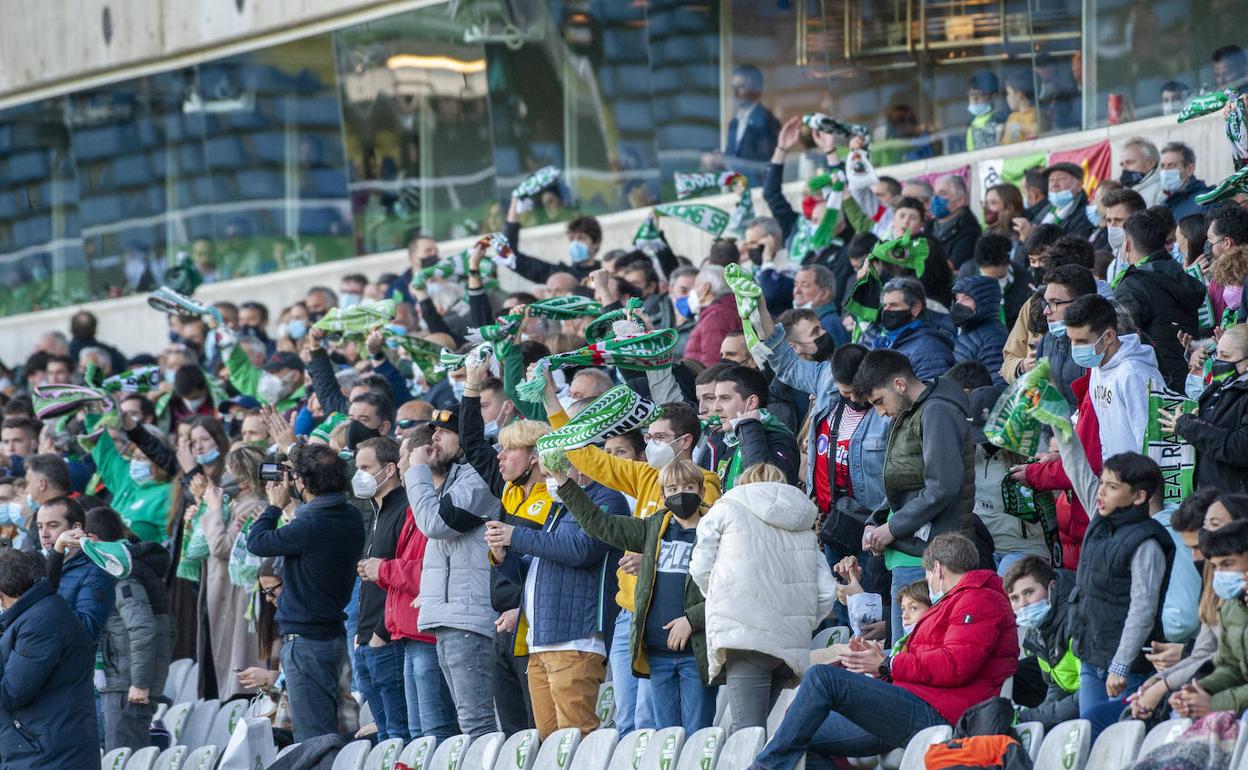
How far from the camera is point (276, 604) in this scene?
10.9 metres

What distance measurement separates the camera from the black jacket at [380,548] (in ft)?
32.5

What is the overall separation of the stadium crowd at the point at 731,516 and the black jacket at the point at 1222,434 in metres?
0.01

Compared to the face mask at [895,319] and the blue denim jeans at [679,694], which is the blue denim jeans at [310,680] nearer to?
the blue denim jeans at [679,694]

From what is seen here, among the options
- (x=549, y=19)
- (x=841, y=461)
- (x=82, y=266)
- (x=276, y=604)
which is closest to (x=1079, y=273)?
(x=841, y=461)

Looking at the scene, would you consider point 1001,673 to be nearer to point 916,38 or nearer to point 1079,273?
point 1079,273

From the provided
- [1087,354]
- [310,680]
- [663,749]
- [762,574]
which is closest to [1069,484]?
[1087,354]

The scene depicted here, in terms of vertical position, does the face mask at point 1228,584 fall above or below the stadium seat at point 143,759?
above

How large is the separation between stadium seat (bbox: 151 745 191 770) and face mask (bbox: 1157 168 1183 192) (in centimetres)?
607

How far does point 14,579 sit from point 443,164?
11.6 meters

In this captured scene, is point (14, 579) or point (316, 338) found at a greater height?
point (316, 338)

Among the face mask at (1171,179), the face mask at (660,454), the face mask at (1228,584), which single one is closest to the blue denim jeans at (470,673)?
the face mask at (660,454)

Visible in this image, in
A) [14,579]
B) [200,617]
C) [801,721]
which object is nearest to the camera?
[801,721]

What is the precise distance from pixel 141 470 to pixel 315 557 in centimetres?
296

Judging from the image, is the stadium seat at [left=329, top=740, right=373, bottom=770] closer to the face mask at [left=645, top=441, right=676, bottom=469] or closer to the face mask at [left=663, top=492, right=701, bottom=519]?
the face mask at [left=645, top=441, right=676, bottom=469]
